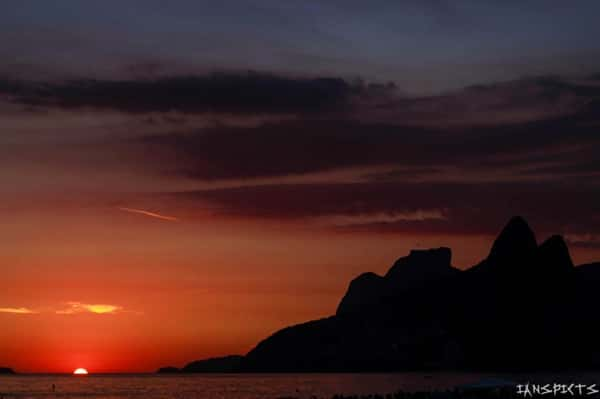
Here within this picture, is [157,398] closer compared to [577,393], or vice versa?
[577,393]

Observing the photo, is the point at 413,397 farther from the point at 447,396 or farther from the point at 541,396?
the point at 541,396

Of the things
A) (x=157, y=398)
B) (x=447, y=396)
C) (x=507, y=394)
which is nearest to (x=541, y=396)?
(x=507, y=394)

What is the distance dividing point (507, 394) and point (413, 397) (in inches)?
489

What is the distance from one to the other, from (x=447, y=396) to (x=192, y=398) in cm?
9605

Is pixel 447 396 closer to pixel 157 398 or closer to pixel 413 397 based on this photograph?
pixel 413 397

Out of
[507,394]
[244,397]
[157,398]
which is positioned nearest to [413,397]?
[507,394]

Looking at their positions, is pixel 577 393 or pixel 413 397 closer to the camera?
pixel 577 393

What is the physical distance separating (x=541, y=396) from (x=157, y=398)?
114152 mm

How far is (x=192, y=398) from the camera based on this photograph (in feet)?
616

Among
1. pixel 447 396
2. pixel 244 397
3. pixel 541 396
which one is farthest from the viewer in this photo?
pixel 244 397

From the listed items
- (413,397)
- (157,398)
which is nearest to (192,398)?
(157,398)

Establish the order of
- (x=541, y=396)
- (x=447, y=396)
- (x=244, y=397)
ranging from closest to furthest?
(x=541, y=396)
(x=447, y=396)
(x=244, y=397)

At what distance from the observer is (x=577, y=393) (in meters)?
95.5

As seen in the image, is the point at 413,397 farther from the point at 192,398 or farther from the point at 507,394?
the point at 192,398
